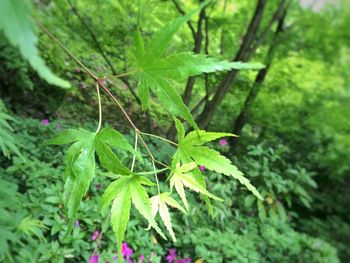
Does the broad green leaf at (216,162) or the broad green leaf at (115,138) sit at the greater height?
the broad green leaf at (216,162)

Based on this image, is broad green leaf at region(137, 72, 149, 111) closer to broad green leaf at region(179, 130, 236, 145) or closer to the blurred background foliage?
broad green leaf at region(179, 130, 236, 145)

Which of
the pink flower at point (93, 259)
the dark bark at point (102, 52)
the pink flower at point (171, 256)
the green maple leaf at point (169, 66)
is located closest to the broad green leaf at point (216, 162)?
the green maple leaf at point (169, 66)

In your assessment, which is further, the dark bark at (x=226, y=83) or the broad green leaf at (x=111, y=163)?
the dark bark at (x=226, y=83)

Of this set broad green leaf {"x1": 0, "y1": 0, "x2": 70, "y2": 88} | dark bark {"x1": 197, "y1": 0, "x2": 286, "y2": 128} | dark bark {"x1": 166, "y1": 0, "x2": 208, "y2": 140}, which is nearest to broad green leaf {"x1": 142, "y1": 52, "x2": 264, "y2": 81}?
broad green leaf {"x1": 0, "y1": 0, "x2": 70, "y2": 88}

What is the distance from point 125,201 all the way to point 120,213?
0.08ft

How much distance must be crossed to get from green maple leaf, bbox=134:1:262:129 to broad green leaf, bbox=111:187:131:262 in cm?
18

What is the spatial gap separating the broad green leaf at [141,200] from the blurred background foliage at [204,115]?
23.8 inches

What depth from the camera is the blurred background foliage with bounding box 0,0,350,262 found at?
1899mm

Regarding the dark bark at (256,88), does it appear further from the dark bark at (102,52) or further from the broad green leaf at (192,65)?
the broad green leaf at (192,65)

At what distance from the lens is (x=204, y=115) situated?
2.59 meters

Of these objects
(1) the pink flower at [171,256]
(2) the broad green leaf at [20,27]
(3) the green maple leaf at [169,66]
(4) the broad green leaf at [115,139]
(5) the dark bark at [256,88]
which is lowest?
(1) the pink flower at [171,256]

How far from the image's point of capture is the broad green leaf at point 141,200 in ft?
2.24

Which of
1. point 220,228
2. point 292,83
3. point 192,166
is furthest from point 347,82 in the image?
point 192,166

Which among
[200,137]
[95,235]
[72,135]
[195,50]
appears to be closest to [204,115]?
[195,50]
